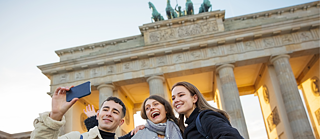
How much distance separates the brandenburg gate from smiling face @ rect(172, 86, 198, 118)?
1412cm

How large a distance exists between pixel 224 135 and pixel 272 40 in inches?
715

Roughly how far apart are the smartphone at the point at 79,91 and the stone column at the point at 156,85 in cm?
1540

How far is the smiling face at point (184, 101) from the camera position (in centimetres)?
289

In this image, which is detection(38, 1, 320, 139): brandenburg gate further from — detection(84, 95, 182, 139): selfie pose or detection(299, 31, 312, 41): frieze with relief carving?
detection(84, 95, 182, 139): selfie pose

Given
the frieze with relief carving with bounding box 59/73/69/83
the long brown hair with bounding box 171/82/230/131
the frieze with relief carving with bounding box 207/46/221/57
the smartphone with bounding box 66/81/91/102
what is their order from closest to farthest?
the smartphone with bounding box 66/81/91/102
the long brown hair with bounding box 171/82/230/131
the frieze with relief carving with bounding box 207/46/221/57
the frieze with relief carving with bounding box 59/73/69/83

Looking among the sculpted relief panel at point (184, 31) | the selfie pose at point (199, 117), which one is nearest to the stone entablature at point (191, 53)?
the sculpted relief panel at point (184, 31)

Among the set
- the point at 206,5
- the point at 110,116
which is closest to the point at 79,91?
the point at 110,116

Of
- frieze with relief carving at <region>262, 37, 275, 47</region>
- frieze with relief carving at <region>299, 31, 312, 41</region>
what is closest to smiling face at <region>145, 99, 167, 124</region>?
frieze with relief carving at <region>262, 37, 275, 47</region>

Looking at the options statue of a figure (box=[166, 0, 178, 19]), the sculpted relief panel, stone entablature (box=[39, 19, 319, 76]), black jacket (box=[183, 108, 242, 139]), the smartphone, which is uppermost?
statue of a figure (box=[166, 0, 178, 19])

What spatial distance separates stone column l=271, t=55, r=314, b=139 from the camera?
15100 millimetres

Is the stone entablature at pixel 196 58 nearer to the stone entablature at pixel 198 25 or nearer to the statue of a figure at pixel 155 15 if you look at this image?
the stone entablature at pixel 198 25

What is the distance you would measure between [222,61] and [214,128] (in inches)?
647

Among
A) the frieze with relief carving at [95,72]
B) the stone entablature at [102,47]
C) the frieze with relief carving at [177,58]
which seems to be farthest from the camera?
the stone entablature at [102,47]

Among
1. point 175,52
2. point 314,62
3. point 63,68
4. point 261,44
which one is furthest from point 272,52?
point 63,68
